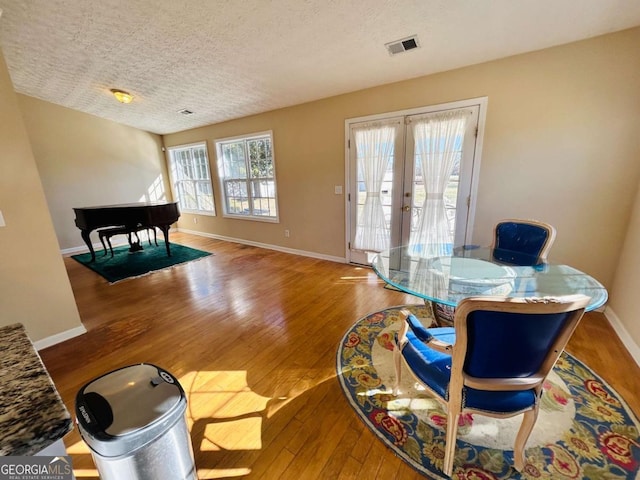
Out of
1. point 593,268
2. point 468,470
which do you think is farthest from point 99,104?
point 593,268

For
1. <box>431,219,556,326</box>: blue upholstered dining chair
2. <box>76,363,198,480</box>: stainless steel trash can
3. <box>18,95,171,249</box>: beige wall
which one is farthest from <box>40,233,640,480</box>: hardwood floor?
<box>18,95,171,249</box>: beige wall

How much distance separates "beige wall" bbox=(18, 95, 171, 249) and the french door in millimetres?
5160

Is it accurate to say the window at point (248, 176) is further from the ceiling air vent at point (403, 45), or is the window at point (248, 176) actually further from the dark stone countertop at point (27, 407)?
the dark stone countertop at point (27, 407)

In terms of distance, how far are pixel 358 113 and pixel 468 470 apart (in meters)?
3.65

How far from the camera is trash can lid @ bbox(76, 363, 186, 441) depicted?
0.85 meters

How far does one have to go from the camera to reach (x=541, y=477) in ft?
3.97

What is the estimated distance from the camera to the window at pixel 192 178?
598 cm

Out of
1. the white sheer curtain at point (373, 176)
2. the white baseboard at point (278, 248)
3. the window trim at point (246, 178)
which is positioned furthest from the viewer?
the window trim at point (246, 178)

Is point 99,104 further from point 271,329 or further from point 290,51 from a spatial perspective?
point 271,329

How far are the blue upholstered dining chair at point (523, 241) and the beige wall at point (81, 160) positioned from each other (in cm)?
696

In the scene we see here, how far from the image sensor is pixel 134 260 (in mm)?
4559

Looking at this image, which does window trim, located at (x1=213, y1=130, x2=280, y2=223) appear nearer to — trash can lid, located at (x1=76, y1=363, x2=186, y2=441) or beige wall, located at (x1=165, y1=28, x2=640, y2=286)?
beige wall, located at (x1=165, y1=28, x2=640, y2=286)

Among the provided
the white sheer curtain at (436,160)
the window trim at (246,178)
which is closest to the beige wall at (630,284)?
the white sheer curtain at (436,160)
